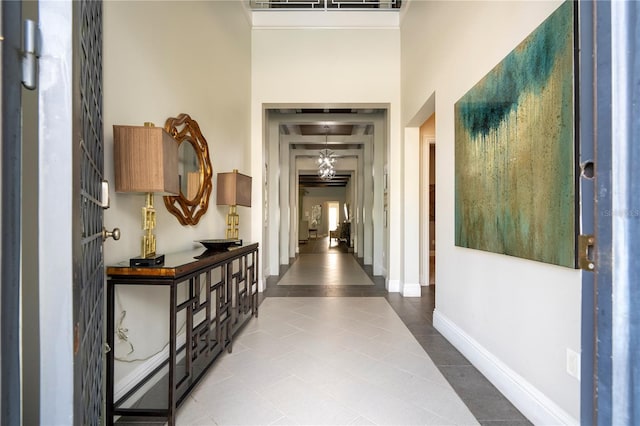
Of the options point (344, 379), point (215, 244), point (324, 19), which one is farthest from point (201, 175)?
point (324, 19)

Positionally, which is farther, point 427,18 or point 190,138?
point 427,18

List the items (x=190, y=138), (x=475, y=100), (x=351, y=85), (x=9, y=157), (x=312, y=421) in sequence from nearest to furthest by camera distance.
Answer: (x=9, y=157) < (x=312, y=421) < (x=475, y=100) < (x=190, y=138) < (x=351, y=85)

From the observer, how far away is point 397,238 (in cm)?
504

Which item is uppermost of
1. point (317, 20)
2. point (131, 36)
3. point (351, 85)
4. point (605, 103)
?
point (317, 20)

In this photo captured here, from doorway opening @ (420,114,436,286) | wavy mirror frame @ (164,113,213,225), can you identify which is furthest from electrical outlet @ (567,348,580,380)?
doorway opening @ (420,114,436,286)

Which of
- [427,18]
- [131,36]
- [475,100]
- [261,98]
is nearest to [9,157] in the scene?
[131,36]

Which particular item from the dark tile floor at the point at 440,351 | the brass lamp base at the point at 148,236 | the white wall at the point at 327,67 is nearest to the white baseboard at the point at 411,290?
the dark tile floor at the point at 440,351

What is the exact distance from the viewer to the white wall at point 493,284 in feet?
5.40

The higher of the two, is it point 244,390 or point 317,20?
point 317,20

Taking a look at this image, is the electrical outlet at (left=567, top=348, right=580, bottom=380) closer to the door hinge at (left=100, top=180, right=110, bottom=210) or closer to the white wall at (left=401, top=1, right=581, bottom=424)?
the white wall at (left=401, top=1, right=581, bottom=424)

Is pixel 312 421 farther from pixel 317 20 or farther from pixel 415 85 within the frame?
pixel 317 20

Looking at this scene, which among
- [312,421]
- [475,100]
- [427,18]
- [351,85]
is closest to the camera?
[312,421]

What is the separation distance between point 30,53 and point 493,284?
2.54m

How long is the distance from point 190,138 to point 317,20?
11.2ft
